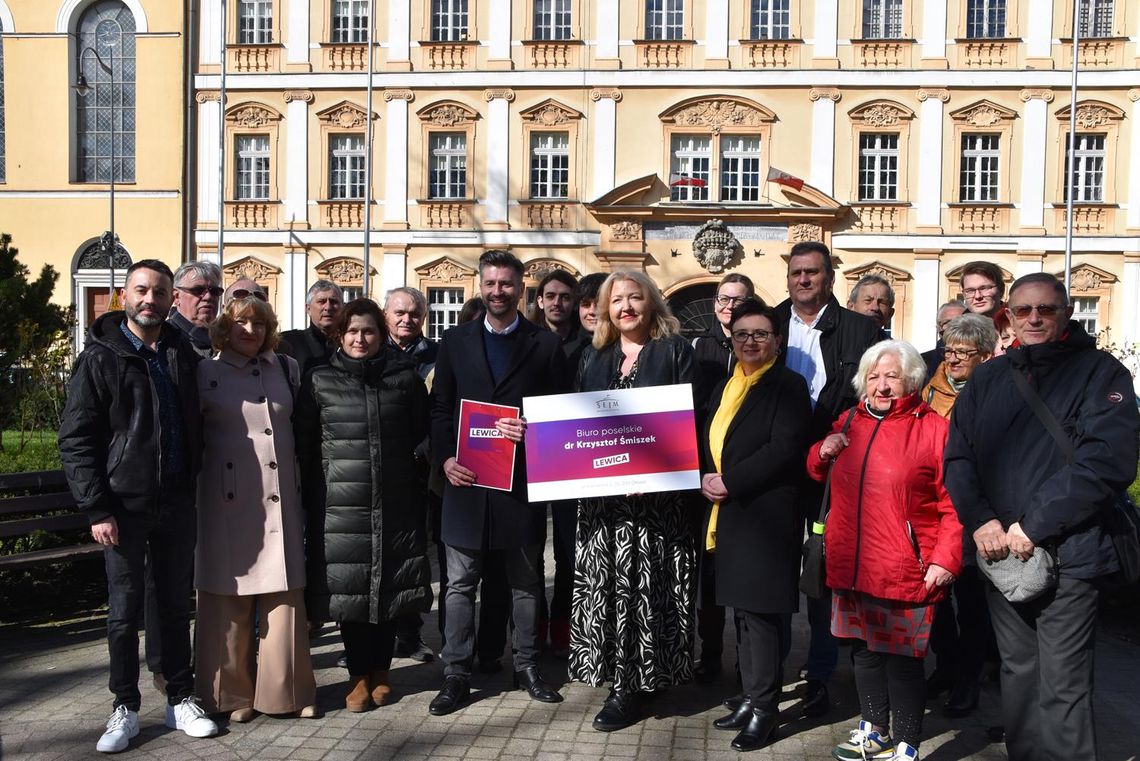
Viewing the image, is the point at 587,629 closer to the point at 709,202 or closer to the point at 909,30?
the point at 709,202

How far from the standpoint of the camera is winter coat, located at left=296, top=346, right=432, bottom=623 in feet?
16.5

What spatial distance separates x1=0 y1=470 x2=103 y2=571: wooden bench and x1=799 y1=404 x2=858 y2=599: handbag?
16.1 ft

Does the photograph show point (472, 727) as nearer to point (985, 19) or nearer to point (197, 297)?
point (197, 297)

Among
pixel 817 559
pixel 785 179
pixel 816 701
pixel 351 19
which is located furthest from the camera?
pixel 351 19

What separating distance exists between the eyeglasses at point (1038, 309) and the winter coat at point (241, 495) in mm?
3529

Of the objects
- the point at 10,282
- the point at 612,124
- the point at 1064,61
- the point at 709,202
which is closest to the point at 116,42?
the point at 612,124

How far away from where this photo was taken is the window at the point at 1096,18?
22.8 meters

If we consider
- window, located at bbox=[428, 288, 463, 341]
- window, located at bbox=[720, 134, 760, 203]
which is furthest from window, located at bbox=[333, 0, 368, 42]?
window, located at bbox=[720, 134, 760, 203]

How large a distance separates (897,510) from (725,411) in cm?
98

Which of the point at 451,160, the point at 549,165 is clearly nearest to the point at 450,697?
the point at 549,165

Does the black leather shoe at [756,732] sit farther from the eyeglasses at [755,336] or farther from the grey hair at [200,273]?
the grey hair at [200,273]

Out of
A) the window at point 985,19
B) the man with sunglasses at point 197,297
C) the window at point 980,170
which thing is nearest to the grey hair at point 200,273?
the man with sunglasses at point 197,297

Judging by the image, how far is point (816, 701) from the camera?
16.7 feet

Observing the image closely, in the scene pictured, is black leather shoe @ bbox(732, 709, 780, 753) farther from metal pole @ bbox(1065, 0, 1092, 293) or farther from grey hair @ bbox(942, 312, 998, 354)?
metal pole @ bbox(1065, 0, 1092, 293)
